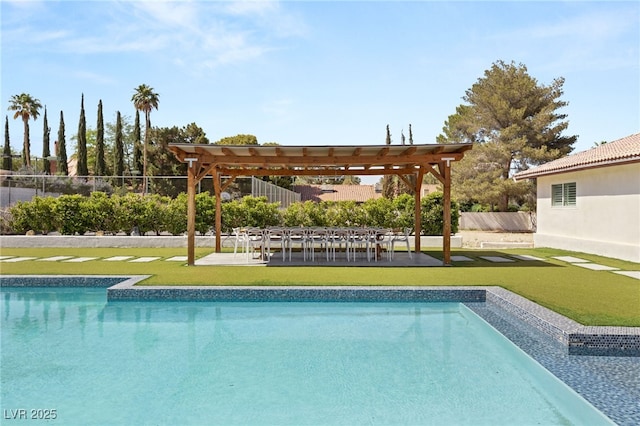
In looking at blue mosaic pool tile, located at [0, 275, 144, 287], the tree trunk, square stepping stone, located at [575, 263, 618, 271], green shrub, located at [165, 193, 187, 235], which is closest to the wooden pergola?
blue mosaic pool tile, located at [0, 275, 144, 287]

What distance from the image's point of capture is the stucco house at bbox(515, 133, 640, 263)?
1277 cm

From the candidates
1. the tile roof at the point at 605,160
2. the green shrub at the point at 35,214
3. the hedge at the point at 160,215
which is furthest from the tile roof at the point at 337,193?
the tile roof at the point at 605,160

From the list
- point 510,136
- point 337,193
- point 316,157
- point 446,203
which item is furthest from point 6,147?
point 446,203

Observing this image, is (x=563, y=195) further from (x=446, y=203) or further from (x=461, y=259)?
(x=446, y=203)

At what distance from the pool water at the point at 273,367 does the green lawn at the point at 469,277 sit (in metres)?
1.02

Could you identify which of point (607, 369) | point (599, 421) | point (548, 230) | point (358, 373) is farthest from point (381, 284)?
point (548, 230)

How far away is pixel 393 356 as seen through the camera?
5.82m

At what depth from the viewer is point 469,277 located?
9641mm

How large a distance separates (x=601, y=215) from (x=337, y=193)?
38.8 m

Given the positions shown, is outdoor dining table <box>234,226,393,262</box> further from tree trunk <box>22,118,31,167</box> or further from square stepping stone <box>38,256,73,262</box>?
tree trunk <box>22,118,31,167</box>

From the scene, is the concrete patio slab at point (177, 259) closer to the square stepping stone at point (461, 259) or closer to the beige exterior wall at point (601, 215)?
the square stepping stone at point (461, 259)

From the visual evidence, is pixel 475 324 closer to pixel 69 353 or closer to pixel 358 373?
pixel 358 373

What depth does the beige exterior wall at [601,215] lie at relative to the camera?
41.9 ft

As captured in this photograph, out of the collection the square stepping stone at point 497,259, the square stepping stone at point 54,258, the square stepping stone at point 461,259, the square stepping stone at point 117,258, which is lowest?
the square stepping stone at point 497,259
